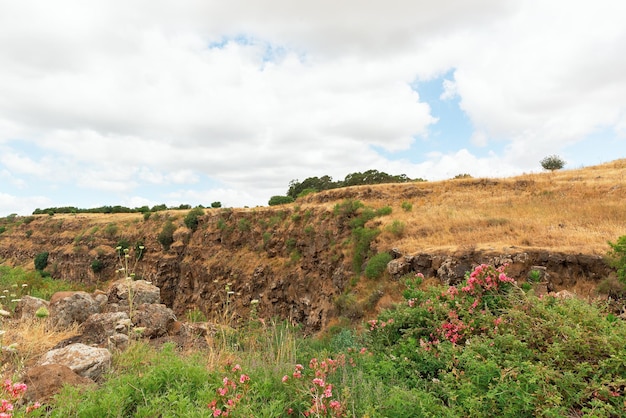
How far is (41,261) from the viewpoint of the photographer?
43.1m

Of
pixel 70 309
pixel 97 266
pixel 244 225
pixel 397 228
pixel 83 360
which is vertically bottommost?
pixel 97 266

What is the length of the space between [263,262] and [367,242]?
10093 millimetres

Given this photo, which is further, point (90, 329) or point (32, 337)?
point (90, 329)

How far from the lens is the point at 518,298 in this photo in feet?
17.4

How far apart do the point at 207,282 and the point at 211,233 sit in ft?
13.9

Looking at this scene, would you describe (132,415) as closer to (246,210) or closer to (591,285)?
(591,285)

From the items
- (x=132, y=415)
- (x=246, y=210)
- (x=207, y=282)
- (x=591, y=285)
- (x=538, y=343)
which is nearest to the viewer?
(x=132, y=415)

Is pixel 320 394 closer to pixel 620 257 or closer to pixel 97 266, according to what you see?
pixel 620 257

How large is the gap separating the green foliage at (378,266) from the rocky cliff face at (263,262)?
480 millimetres

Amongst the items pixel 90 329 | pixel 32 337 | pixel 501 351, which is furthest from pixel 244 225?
pixel 501 351

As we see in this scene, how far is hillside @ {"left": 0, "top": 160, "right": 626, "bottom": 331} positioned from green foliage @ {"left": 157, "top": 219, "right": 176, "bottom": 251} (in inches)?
30.3

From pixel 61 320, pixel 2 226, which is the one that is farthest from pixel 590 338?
pixel 2 226

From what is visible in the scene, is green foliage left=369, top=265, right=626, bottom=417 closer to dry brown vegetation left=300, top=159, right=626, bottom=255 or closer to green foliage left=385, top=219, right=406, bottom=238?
dry brown vegetation left=300, top=159, right=626, bottom=255

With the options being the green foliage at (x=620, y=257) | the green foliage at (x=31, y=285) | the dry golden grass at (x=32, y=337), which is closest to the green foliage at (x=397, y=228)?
the green foliage at (x=620, y=257)
